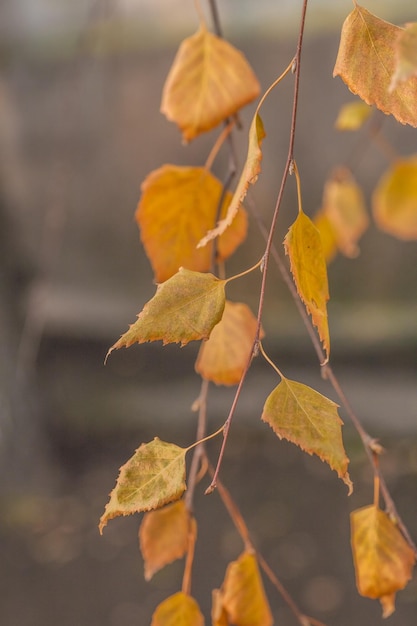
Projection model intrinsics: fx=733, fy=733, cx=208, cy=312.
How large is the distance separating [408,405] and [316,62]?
2.38 ft

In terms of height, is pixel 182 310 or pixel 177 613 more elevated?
pixel 182 310

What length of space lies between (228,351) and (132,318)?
1.38 m

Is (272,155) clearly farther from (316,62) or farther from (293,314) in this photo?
(293,314)

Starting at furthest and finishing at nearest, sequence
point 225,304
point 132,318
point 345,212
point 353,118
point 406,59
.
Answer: point 132,318
point 345,212
point 353,118
point 225,304
point 406,59

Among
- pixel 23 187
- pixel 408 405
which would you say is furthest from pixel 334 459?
pixel 23 187

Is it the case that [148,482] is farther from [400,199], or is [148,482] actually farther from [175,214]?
[400,199]

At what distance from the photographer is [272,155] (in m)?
1.55

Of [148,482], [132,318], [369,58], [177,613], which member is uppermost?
[369,58]

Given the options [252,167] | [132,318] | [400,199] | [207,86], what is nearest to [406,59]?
[252,167]

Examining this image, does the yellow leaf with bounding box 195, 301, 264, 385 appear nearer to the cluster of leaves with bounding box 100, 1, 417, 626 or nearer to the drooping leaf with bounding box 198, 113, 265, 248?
the cluster of leaves with bounding box 100, 1, 417, 626

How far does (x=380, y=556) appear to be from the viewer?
28 cm

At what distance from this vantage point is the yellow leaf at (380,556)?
28 cm

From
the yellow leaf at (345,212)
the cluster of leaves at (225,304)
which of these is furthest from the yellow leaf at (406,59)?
the yellow leaf at (345,212)

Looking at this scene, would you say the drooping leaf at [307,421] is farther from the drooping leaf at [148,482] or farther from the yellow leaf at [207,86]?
the yellow leaf at [207,86]
